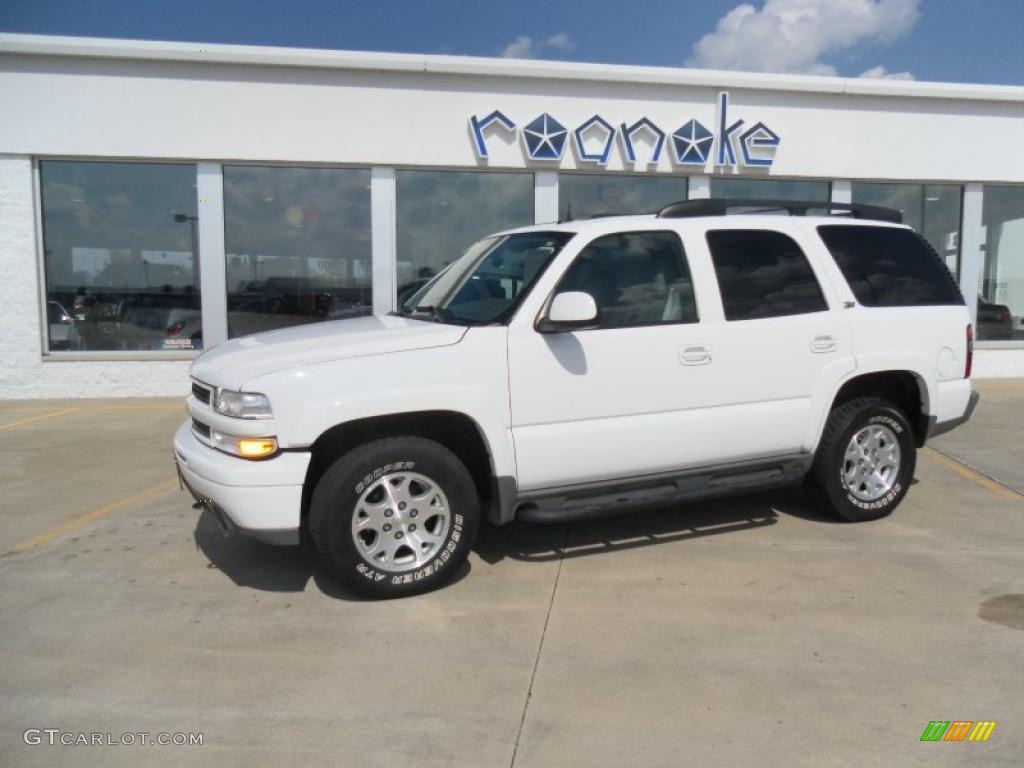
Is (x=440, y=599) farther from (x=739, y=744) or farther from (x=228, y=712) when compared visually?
(x=739, y=744)

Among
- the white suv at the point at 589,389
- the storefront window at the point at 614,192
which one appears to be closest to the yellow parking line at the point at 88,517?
the white suv at the point at 589,389

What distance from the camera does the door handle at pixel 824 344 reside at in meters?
4.96

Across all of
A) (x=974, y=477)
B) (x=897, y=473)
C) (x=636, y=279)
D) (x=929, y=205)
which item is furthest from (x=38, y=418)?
(x=929, y=205)

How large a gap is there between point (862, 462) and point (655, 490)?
1770 millimetres

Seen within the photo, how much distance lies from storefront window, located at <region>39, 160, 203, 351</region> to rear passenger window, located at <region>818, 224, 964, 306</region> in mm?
9317

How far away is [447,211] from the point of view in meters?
11.8

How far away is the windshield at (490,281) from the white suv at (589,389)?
21 mm

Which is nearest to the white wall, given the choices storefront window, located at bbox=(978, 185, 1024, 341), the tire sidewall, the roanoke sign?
the roanoke sign

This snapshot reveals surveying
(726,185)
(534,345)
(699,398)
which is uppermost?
(726,185)

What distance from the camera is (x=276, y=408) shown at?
378cm

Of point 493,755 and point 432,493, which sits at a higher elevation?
point 432,493

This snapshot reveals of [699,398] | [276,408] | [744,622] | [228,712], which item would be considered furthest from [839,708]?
[276,408]

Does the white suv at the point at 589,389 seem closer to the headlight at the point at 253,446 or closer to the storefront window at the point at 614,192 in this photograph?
the headlight at the point at 253,446

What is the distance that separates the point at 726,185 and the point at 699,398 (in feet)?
28.2
